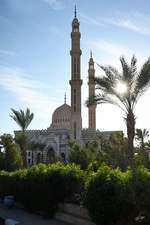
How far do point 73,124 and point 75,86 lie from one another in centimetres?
697

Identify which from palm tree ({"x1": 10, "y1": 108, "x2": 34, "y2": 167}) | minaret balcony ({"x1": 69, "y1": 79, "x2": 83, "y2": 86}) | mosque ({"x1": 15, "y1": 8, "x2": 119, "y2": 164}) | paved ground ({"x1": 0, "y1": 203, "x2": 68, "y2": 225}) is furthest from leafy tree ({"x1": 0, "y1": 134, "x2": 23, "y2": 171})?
minaret balcony ({"x1": 69, "y1": 79, "x2": 83, "y2": 86})

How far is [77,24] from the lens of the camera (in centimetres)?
4378

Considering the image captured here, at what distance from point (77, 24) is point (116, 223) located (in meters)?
41.7

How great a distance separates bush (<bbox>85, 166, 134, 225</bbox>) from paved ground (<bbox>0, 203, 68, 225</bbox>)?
2019 millimetres

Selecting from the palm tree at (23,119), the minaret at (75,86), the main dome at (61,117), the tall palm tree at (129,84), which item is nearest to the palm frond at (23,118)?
the palm tree at (23,119)

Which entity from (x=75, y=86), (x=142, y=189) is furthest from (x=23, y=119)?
(x=75, y=86)

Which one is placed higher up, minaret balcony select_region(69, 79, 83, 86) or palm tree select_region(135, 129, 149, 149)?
minaret balcony select_region(69, 79, 83, 86)

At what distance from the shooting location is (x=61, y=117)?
2217 inches

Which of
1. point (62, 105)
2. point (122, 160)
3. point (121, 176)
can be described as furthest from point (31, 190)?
point (62, 105)

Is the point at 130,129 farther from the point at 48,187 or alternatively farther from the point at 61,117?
the point at 61,117

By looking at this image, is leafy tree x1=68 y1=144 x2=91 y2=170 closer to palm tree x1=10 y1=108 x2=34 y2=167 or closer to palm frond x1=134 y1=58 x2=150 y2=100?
palm tree x1=10 y1=108 x2=34 y2=167

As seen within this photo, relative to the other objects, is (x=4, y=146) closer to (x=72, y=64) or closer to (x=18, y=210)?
(x=18, y=210)

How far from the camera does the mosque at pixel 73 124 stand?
139 ft

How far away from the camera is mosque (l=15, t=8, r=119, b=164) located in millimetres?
42406
